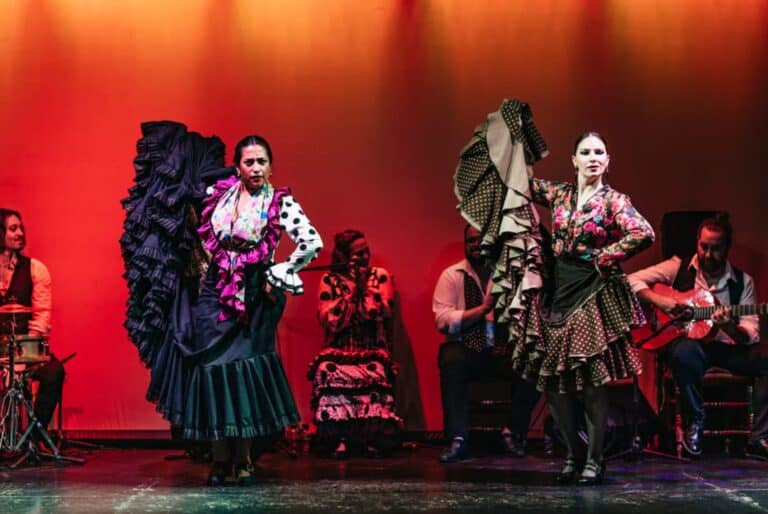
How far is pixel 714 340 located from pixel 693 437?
2.12ft

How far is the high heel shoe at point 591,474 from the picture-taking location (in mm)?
5629

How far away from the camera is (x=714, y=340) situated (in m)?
6.98

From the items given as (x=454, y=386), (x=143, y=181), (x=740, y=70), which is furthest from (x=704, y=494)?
(x=740, y=70)

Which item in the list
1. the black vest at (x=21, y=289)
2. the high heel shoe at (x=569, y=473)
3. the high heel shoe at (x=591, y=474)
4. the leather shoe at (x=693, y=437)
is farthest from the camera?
the black vest at (x=21, y=289)

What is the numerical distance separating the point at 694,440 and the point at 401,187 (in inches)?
101

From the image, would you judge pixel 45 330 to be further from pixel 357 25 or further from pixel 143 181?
pixel 357 25

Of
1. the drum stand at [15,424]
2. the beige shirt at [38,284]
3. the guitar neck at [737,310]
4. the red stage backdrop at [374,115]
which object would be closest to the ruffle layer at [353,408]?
the red stage backdrop at [374,115]

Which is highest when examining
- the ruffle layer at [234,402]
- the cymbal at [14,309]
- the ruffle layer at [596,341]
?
the cymbal at [14,309]

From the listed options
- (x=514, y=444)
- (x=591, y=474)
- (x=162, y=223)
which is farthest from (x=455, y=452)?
(x=162, y=223)

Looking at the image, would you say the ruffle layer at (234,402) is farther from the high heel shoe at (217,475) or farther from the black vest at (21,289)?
the black vest at (21,289)

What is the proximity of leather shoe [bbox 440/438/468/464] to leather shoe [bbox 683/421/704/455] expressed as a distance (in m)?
1.27

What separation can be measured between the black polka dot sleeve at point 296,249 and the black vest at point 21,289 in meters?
2.33

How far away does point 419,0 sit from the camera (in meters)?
7.93

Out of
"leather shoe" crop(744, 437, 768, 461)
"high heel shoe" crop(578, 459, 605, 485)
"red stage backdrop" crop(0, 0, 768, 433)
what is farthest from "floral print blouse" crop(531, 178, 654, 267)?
"red stage backdrop" crop(0, 0, 768, 433)
